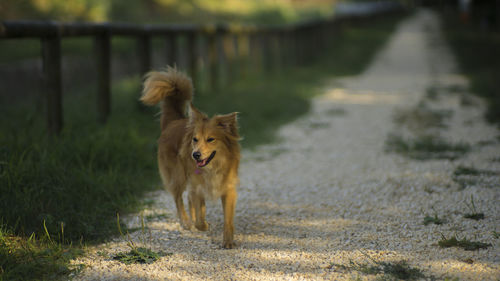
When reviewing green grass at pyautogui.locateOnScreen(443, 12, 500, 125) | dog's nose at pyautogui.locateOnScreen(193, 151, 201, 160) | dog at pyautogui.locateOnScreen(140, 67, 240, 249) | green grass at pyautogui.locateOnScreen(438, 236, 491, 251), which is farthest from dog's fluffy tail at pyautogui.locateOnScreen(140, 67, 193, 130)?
green grass at pyautogui.locateOnScreen(443, 12, 500, 125)

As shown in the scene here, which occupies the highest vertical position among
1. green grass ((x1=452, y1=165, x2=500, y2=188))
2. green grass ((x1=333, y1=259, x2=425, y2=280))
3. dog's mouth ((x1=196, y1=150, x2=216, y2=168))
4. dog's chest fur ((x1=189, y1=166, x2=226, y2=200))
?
dog's mouth ((x1=196, y1=150, x2=216, y2=168))

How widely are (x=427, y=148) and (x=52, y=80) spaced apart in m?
4.89

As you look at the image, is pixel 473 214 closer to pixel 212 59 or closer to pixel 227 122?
pixel 227 122

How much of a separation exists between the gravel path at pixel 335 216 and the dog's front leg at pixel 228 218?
10cm

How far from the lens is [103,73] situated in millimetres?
7047

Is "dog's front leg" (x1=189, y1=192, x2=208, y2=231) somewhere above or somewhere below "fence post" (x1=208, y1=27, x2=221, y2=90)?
below

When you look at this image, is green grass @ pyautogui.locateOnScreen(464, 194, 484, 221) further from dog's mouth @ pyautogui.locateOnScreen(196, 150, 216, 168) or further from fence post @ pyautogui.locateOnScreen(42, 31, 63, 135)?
fence post @ pyautogui.locateOnScreen(42, 31, 63, 135)

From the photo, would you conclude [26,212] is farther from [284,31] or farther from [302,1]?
[302,1]

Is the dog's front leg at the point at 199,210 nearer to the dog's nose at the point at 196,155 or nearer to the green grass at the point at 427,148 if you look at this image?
the dog's nose at the point at 196,155

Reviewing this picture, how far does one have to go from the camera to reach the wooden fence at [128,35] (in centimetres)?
567

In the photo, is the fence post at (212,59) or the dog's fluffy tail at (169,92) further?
the fence post at (212,59)

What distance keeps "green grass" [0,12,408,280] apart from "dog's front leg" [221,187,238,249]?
3.17 ft

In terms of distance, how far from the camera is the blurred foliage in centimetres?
1115

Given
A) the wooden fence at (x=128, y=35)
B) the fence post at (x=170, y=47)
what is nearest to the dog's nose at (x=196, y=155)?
the wooden fence at (x=128, y=35)
